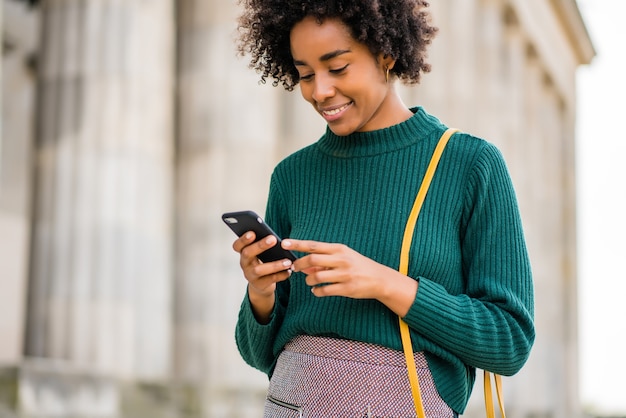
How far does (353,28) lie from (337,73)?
5.9 inches

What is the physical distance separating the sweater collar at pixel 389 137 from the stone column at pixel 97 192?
10278mm

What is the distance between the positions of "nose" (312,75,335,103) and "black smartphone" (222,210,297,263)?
0.45 meters

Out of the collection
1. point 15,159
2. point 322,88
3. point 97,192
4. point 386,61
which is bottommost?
point 322,88

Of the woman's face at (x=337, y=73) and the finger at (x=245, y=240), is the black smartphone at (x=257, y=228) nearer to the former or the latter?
the finger at (x=245, y=240)

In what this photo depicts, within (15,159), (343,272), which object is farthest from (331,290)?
(15,159)

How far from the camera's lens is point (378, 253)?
3594 millimetres

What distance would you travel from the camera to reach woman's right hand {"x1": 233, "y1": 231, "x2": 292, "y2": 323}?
3.45 metres

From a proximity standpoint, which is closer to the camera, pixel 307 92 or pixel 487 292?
pixel 487 292

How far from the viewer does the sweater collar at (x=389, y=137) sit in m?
3.78

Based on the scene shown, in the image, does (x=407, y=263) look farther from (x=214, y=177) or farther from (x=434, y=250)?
(x=214, y=177)

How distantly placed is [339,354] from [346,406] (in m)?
0.16

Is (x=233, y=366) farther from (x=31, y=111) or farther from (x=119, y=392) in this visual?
(x=31, y=111)

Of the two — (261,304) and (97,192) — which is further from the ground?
(97,192)

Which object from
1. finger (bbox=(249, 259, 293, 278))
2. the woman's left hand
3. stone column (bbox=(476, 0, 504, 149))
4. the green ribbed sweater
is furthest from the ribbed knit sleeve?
stone column (bbox=(476, 0, 504, 149))
